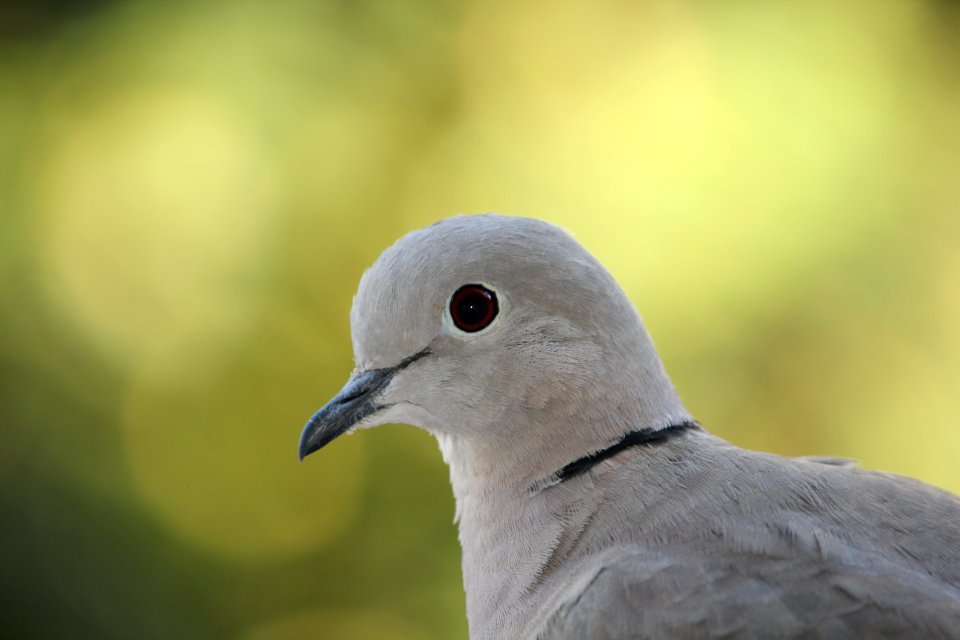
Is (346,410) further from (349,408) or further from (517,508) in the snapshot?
(517,508)

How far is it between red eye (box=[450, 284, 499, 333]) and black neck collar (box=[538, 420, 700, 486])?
24 cm

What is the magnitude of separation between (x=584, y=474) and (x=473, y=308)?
0.96 ft

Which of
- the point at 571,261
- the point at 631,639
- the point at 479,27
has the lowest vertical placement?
the point at 631,639

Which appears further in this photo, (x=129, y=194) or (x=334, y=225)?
(x=129, y=194)

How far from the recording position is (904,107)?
3.34m

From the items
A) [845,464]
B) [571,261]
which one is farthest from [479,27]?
[845,464]

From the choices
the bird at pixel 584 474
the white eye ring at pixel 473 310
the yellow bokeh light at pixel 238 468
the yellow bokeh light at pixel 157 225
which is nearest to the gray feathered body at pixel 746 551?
the bird at pixel 584 474

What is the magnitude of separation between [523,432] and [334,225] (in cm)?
171

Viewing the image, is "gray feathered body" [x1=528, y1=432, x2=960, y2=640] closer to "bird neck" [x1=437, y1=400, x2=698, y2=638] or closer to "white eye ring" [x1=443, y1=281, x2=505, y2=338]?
"bird neck" [x1=437, y1=400, x2=698, y2=638]

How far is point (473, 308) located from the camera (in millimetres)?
1600

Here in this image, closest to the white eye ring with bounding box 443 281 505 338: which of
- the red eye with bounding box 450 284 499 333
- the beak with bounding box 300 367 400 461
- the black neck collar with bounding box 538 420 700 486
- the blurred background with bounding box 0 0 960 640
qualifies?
the red eye with bounding box 450 284 499 333

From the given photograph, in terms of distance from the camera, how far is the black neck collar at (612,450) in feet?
5.08

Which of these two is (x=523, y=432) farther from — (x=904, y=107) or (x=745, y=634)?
(x=904, y=107)

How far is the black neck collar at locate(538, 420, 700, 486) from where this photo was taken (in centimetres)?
155
